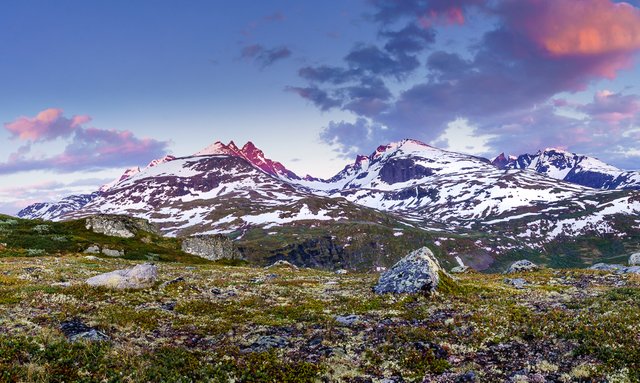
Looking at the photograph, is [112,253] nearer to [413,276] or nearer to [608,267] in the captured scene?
[413,276]

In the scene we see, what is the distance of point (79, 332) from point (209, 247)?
95885mm

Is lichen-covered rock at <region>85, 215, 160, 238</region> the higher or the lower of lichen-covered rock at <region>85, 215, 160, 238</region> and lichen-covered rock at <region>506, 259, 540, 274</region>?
the higher

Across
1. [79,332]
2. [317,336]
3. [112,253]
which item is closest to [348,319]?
[317,336]

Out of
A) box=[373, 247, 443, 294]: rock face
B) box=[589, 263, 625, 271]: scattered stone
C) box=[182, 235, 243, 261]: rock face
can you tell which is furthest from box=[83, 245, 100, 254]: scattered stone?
box=[589, 263, 625, 271]: scattered stone

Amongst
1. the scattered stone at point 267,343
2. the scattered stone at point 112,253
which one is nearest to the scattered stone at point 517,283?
the scattered stone at point 267,343

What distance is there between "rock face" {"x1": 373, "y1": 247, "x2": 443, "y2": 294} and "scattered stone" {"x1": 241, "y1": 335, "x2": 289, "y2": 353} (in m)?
11.3

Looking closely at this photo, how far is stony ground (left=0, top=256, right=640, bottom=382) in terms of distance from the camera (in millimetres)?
13797

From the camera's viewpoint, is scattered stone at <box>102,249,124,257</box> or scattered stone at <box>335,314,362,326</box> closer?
scattered stone at <box>335,314,362,326</box>

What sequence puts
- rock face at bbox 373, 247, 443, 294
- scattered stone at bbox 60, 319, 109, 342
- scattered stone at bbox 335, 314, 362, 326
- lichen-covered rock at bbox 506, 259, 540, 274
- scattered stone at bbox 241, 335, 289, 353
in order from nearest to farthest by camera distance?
scattered stone at bbox 60, 319, 109, 342, scattered stone at bbox 241, 335, 289, 353, scattered stone at bbox 335, 314, 362, 326, rock face at bbox 373, 247, 443, 294, lichen-covered rock at bbox 506, 259, 540, 274

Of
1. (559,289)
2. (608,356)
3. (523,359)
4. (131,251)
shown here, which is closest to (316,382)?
(523,359)

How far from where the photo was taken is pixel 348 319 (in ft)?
68.4

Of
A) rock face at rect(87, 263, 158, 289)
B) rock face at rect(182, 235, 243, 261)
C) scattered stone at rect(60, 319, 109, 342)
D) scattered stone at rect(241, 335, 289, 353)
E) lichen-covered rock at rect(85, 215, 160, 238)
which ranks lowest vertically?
rock face at rect(182, 235, 243, 261)

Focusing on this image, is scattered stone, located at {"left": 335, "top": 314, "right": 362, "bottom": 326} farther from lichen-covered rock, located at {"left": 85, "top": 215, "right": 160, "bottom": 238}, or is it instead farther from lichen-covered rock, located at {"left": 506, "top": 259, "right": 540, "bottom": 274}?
A: lichen-covered rock, located at {"left": 85, "top": 215, "right": 160, "bottom": 238}

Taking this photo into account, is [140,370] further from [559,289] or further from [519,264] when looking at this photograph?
[519,264]
